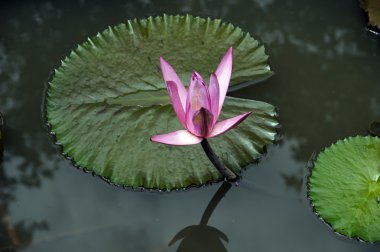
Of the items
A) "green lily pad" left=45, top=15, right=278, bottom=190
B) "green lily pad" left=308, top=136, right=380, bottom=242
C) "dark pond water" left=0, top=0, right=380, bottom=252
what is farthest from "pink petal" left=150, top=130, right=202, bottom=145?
"green lily pad" left=308, top=136, right=380, bottom=242

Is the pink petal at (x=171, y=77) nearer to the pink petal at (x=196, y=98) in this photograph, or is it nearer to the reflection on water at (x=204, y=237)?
the pink petal at (x=196, y=98)

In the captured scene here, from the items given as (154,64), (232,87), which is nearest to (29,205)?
(154,64)

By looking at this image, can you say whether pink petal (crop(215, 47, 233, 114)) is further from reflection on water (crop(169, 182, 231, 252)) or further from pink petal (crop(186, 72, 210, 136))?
reflection on water (crop(169, 182, 231, 252))

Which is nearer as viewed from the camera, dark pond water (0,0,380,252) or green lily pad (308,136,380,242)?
green lily pad (308,136,380,242)

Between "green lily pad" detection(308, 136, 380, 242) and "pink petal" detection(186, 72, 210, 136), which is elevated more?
"pink petal" detection(186, 72, 210, 136)

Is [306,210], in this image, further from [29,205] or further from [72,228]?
[29,205]

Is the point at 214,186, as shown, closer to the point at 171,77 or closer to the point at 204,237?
the point at 204,237

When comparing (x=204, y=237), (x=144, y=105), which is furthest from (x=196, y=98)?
(x=204, y=237)
